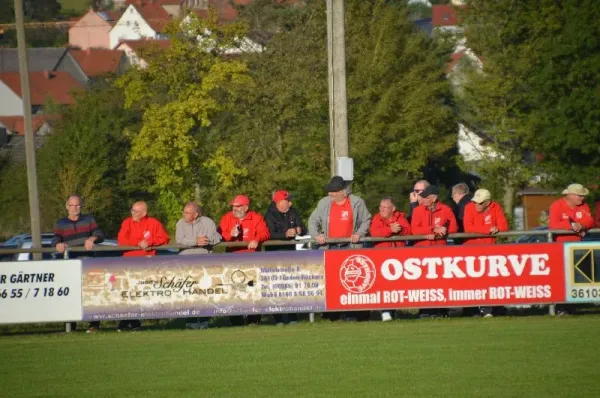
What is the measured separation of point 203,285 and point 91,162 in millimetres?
40753

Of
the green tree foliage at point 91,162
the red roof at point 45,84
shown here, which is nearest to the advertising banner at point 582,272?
the green tree foliage at point 91,162

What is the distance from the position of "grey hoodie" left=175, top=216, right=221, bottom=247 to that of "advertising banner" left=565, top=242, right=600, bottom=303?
516cm

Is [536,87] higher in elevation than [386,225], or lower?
higher

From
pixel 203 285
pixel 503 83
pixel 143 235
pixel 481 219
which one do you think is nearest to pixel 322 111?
pixel 503 83

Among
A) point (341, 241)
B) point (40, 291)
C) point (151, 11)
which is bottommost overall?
point (40, 291)

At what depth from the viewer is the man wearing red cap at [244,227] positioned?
1703 cm

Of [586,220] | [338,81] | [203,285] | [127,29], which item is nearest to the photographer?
[203,285]

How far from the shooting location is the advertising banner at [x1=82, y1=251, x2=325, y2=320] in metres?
16.5

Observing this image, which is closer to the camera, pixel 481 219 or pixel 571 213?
pixel 481 219

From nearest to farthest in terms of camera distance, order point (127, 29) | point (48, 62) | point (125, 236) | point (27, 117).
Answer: point (125, 236)
point (27, 117)
point (48, 62)
point (127, 29)

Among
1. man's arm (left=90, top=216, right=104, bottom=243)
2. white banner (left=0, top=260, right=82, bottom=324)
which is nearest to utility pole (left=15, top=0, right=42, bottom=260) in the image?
man's arm (left=90, top=216, right=104, bottom=243)

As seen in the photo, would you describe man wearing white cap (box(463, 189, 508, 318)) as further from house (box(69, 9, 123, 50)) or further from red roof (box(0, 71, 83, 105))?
house (box(69, 9, 123, 50))

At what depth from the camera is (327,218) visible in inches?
677

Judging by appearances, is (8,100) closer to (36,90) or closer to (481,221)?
(36,90)
